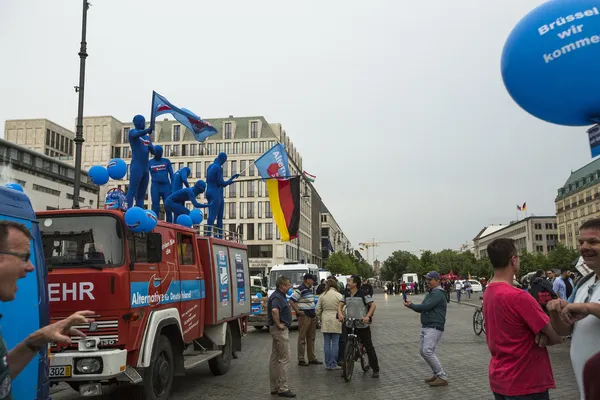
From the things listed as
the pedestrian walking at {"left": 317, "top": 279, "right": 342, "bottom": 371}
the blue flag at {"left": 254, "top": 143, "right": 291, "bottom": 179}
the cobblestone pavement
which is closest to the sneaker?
the cobblestone pavement

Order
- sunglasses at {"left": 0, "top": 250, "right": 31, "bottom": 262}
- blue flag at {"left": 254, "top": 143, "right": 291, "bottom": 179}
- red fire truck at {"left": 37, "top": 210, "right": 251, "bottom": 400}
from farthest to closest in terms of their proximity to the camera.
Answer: blue flag at {"left": 254, "top": 143, "right": 291, "bottom": 179}, red fire truck at {"left": 37, "top": 210, "right": 251, "bottom": 400}, sunglasses at {"left": 0, "top": 250, "right": 31, "bottom": 262}

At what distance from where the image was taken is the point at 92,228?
269 inches

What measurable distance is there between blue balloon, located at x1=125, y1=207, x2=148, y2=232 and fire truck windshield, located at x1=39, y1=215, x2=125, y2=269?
0.15 metres

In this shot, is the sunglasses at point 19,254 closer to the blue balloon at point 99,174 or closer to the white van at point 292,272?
the blue balloon at point 99,174

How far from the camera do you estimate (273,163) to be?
698 inches

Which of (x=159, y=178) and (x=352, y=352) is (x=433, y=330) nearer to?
(x=352, y=352)

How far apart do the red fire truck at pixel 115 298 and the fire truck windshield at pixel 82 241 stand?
1cm

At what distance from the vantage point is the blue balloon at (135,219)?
6.79 meters

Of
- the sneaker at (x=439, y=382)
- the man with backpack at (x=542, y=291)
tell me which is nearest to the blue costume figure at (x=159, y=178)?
the sneaker at (x=439, y=382)

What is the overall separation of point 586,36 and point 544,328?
1985 millimetres

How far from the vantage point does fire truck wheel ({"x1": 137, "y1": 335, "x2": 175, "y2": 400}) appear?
720 cm

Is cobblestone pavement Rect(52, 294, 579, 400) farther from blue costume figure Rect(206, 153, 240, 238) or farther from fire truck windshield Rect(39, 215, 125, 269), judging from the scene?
blue costume figure Rect(206, 153, 240, 238)

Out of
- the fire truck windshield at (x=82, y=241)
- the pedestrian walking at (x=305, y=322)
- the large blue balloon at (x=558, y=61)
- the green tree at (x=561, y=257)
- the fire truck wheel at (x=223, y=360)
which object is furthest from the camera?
the green tree at (x=561, y=257)

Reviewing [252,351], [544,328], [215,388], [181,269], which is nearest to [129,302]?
[181,269]
